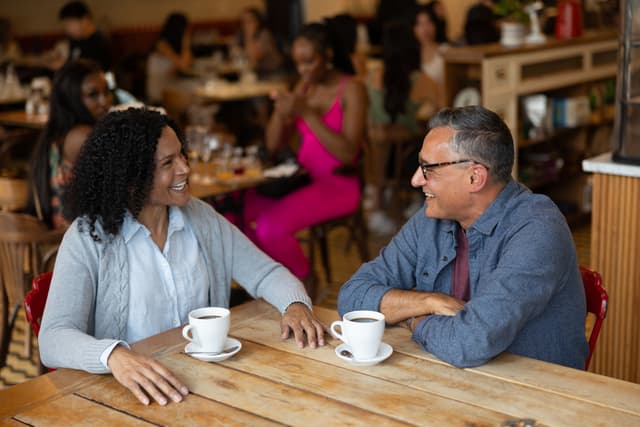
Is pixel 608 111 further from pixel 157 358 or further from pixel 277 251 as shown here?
pixel 157 358

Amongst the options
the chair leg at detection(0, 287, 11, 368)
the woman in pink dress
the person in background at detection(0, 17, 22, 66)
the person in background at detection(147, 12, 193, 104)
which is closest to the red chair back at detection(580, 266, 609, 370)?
the woman in pink dress

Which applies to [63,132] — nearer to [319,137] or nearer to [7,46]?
[319,137]

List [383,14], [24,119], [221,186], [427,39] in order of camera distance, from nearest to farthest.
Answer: [221,186] → [24,119] → [427,39] → [383,14]

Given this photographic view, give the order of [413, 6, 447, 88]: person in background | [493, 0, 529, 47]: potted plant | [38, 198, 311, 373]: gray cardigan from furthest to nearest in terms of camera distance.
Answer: [413, 6, 447, 88]: person in background, [493, 0, 529, 47]: potted plant, [38, 198, 311, 373]: gray cardigan

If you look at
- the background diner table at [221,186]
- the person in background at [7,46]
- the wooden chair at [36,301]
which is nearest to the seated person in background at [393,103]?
the background diner table at [221,186]

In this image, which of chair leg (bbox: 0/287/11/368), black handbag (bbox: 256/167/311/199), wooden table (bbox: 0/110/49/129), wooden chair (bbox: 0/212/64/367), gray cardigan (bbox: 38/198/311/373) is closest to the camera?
gray cardigan (bbox: 38/198/311/373)

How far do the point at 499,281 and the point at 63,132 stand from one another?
8.53 feet

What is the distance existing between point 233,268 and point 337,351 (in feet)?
2.20

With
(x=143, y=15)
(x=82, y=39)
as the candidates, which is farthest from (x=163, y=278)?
(x=143, y=15)

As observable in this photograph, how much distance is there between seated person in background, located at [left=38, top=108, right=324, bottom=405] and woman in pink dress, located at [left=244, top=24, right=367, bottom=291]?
80.1 inches

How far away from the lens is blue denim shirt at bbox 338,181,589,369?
1880mm

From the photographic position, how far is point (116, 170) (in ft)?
7.52

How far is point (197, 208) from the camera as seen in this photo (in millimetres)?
2479

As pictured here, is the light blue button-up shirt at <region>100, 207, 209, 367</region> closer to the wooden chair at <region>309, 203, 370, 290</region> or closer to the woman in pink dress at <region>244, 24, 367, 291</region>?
the woman in pink dress at <region>244, 24, 367, 291</region>
